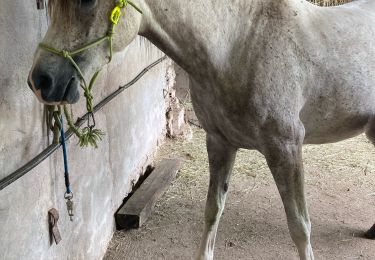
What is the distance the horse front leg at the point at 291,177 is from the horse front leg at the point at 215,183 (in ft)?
1.14

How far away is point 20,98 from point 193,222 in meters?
1.73

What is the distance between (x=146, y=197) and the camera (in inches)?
124

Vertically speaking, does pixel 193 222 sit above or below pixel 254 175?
below

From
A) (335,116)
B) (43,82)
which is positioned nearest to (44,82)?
(43,82)

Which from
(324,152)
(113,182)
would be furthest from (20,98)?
(324,152)

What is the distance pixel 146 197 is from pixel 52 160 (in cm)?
128

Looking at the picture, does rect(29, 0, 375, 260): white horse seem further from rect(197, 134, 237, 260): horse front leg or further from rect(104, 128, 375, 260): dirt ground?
rect(104, 128, 375, 260): dirt ground

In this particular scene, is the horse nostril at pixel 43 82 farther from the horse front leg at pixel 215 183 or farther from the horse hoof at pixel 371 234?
the horse hoof at pixel 371 234

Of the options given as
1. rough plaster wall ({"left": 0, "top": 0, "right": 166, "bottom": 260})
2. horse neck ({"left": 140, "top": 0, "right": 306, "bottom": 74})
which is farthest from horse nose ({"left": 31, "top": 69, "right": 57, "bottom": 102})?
horse neck ({"left": 140, "top": 0, "right": 306, "bottom": 74})

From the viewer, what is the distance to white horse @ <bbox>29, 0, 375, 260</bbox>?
150 cm

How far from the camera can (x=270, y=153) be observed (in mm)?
1979

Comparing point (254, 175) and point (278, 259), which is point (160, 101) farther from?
point (278, 259)

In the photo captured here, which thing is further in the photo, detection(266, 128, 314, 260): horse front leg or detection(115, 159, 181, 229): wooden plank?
detection(115, 159, 181, 229): wooden plank

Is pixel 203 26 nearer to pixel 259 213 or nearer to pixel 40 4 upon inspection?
pixel 40 4
